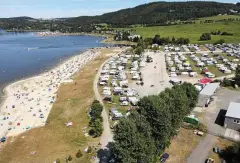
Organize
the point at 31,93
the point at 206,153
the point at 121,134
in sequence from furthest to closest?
the point at 31,93
the point at 206,153
the point at 121,134

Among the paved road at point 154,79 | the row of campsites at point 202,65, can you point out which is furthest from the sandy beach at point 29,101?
the row of campsites at point 202,65

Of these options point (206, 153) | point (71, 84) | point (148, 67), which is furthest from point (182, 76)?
point (206, 153)

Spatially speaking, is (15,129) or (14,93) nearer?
(15,129)

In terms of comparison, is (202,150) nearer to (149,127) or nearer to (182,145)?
(182,145)

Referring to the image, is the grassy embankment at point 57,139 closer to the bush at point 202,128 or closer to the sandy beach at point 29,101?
the sandy beach at point 29,101

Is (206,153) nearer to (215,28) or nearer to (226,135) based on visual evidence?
(226,135)

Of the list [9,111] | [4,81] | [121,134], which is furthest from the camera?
[4,81]

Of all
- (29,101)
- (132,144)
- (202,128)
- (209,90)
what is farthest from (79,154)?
(29,101)
